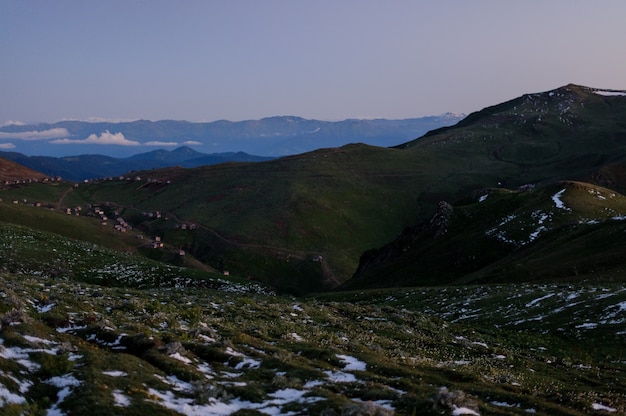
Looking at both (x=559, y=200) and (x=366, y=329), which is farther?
(x=559, y=200)

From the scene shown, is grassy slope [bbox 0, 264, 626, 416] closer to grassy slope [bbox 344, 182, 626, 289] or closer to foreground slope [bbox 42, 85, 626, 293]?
grassy slope [bbox 344, 182, 626, 289]

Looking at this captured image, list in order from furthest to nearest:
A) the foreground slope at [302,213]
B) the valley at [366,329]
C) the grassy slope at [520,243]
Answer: the foreground slope at [302,213] < the grassy slope at [520,243] < the valley at [366,329]

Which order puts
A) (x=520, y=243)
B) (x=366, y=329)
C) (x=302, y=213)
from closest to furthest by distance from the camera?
(x=366, y=329), (x=520, y=243), (x=302, y=213)

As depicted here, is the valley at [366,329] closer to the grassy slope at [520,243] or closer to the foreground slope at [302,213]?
the grassy slope at [520,243]

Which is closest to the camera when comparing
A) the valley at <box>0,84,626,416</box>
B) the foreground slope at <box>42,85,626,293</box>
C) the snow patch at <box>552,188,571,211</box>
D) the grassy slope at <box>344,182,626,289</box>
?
the valley at <box>0,84,626,416</box>

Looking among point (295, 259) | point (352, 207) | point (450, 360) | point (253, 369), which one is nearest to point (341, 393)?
point (253, 369)

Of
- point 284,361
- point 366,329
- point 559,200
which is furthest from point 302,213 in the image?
point 284,361

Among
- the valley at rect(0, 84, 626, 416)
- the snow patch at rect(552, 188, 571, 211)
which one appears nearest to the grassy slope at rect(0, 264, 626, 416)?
the valley at rect(0, 84, 626, 416)

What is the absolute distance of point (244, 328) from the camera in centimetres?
2405

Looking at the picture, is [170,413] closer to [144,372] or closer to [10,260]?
[144,372]

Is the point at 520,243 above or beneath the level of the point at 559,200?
beneath

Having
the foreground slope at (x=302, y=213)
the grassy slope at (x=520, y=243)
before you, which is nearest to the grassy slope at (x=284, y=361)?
the grassy slope at (x=520, y=243)

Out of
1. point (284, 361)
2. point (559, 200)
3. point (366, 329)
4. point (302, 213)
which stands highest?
point (559, 200)

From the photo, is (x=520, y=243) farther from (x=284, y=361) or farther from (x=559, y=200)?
(x=284, y=361)
